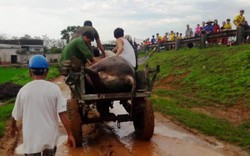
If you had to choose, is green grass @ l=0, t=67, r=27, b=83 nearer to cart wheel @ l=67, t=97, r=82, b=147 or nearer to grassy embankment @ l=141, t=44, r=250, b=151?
grassy embankment @ l=141, t=44, r=250, b=151

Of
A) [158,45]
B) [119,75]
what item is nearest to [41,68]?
[119,75]

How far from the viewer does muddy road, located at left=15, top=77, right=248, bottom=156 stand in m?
6.98

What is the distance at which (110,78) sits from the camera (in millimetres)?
6984

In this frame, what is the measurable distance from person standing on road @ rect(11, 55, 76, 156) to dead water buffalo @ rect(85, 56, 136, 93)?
8.62ft

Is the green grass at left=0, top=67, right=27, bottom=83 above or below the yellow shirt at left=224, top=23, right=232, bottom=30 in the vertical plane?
below

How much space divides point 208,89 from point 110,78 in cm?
692

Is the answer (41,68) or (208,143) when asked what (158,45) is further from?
(41,68)

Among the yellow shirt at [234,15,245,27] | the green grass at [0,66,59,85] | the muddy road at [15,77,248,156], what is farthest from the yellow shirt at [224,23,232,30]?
the muddy road at [15,77,248,156]

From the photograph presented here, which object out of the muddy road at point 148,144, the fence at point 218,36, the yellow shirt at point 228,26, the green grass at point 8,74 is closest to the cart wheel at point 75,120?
the muddy road at point 148,144

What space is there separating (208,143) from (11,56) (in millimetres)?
55098

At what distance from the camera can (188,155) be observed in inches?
268

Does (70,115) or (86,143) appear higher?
(70,115)

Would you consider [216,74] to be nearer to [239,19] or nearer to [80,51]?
[239,19]

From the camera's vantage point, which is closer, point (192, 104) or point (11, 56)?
point (192, 104)
